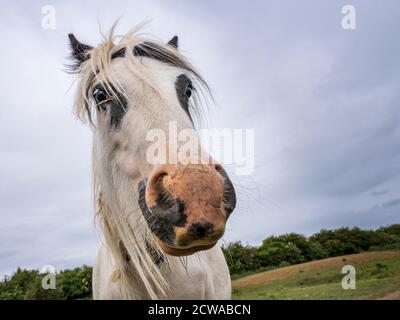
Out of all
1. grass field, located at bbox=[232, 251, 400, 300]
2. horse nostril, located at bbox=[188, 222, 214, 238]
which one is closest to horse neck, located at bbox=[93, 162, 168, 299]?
horse nostril, located at bbox=[188, 222, 214, 238]

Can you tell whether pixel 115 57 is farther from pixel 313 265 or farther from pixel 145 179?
pixel 313 265

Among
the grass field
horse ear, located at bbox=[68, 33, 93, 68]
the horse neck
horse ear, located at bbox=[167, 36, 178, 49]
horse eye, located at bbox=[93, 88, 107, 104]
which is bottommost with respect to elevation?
the grass field

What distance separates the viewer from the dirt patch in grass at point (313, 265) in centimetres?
1678

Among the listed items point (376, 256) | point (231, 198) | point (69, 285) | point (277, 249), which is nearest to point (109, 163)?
point (231, 198)

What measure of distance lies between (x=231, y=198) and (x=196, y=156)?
0.32m

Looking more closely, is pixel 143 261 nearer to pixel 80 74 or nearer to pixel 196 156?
pixel 196 156

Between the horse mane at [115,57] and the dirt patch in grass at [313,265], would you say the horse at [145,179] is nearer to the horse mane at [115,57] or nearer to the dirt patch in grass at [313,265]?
the horse mane at [115,57]

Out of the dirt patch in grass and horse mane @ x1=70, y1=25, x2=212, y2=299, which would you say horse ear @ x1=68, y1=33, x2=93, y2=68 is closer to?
horse mane @ x1=70, y1=25, x2=212, y2=299

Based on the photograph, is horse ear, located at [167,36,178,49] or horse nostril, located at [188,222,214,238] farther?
horse ear, located at [167,36,178,49]

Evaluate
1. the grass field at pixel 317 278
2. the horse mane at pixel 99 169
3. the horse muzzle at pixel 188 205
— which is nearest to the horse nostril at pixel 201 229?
the horse muzzle at pixel 188 205

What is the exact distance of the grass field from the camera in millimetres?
13391

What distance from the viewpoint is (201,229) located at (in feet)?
6.09

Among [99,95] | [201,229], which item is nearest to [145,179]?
[201,229]

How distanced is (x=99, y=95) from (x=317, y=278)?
16.0 meters
